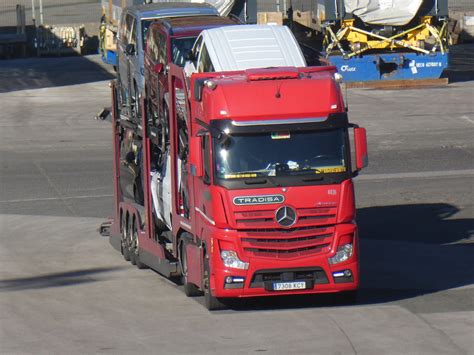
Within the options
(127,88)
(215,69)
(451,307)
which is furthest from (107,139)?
(451,307)

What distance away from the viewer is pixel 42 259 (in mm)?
19594

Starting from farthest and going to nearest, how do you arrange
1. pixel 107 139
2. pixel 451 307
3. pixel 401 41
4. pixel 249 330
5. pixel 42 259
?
pixel 401 41, pixel 107 139, pixel 42 259, pixel 451 307, pixel 249 330

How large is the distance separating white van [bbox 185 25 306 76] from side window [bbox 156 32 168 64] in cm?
351

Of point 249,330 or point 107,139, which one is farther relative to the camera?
point 107,139

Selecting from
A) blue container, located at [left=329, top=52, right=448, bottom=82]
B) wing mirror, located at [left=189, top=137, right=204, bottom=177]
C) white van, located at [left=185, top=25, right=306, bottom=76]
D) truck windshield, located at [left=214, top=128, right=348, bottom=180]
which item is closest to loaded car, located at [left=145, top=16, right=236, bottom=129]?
white van, located at [left=185, top=25, right=306, bottom=76]

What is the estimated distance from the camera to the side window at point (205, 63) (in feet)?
56.1

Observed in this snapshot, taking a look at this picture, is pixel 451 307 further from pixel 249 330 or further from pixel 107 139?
pixel 107 139

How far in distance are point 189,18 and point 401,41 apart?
17330 millimetres

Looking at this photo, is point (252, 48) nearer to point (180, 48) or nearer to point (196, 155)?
point (196, 155)

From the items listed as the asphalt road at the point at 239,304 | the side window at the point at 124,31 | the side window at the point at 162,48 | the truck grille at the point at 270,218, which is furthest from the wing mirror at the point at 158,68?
the side window at the point at 124,31

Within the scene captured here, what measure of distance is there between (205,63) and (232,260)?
3.50m

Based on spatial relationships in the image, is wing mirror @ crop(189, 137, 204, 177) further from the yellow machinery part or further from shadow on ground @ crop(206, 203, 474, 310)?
the yellow machinery part

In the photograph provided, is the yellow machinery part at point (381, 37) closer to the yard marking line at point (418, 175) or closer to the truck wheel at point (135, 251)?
the yard marking line at point (418, 175)

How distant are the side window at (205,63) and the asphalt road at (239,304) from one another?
317cm
